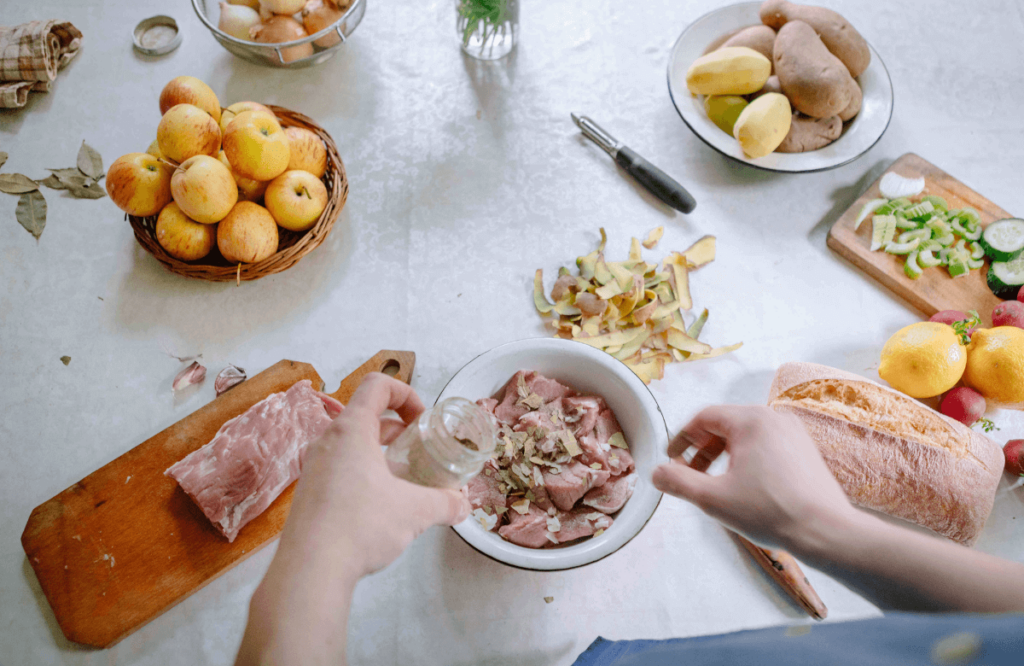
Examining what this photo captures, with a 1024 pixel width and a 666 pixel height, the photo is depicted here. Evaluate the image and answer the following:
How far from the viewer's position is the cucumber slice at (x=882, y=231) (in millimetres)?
1129

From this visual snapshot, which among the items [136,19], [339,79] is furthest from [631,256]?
[136,19]

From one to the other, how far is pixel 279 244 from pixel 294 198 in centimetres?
11

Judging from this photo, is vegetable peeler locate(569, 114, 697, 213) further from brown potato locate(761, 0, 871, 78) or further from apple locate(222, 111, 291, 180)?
apple locate(222, 111, 291, 180)

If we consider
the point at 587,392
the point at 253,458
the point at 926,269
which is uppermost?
the point at 926,269

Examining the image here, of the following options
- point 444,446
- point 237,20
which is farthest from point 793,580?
point 237,20

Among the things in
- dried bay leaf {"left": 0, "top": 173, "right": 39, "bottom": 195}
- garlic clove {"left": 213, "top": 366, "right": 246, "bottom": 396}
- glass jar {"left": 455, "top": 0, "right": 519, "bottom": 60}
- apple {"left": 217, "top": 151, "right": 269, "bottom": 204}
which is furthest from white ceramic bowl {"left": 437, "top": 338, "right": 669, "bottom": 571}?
dried bay leaf {"left": 0, "top": 173, "right": 39, "bottom": 195}

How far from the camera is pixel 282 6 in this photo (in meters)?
1.14

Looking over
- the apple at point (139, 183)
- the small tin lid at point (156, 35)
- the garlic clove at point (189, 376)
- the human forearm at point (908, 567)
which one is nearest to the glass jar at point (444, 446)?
the human forearm at point (908, 567)

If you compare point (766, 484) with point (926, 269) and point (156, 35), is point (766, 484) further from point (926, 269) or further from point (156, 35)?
point (156, 35)

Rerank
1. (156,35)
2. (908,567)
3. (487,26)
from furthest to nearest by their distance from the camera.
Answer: (156,35) < (487,26) < (908,567)

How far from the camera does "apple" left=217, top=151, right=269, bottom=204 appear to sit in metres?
0.99

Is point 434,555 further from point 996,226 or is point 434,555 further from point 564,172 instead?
point 996,226

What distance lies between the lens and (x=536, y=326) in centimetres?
110

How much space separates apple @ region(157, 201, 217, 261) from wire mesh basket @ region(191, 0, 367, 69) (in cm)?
38
